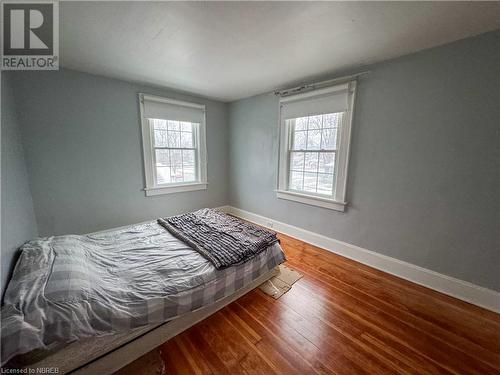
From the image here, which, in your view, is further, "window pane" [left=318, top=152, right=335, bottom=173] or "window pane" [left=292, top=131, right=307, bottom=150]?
"window pane" [left=292, top=131, right=307, bottom=150]

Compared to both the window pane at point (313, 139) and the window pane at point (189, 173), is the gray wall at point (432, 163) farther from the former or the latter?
the window pane at point (189, 173)

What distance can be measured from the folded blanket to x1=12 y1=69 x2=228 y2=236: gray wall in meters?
1.03

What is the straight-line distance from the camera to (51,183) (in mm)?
2354

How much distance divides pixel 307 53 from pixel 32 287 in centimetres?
286

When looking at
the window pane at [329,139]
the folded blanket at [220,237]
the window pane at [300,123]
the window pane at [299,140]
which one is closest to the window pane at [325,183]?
the window pane at [329,139]

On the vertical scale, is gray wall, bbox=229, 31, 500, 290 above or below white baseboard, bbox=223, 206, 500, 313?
above

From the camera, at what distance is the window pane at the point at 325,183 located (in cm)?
269

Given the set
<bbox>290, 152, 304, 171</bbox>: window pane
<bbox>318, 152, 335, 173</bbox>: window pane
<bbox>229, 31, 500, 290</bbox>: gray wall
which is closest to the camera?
<bbox>229, 31, 500, 290</bbox>: gray wall

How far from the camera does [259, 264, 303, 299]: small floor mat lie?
75.0 inches

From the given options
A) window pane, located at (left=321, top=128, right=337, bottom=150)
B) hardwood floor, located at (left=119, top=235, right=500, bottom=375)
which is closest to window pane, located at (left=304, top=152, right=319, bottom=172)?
window pane, located at (left=321, top=128, right=337, bottom=150)

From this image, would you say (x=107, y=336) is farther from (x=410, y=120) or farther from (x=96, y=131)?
(x=410, y=120)

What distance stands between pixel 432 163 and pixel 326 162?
1.10m

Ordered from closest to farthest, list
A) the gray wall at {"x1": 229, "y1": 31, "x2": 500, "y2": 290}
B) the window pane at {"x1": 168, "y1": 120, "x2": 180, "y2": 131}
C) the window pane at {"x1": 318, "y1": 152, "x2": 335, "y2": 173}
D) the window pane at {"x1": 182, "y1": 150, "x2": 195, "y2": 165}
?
the gray wall at {"x1": 229, "y1": 31, "x2": 500, "y2": 290} < the window pane at {"x1": 318, "y1": 152, "x2": 335, "y2": 173} < the window pane at {"x1": 168, "y1": 120, "x2": 180, "y2": 131} < the window pane at {"x1": 182, "y1": 150, "x2": 195, "y2": 165}

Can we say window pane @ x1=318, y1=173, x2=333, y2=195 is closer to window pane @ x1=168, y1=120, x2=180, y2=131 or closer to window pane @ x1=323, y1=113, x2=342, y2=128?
window pane @ x1=323, y1=113, x2=342, y2=128
